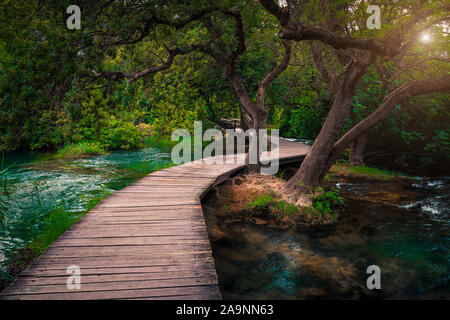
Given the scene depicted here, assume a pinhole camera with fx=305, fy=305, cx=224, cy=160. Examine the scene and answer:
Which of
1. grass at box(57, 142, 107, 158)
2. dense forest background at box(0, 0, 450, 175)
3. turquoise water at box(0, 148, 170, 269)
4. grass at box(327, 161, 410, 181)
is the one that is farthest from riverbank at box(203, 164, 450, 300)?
grass at box(57, 142, 107, 158)

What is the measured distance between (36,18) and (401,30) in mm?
5675

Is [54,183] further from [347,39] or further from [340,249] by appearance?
[347,39]

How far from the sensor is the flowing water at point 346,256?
186 inches

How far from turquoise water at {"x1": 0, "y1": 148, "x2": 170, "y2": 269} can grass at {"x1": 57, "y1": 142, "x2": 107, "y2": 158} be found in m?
0.70

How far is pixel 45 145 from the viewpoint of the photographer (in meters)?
19.0

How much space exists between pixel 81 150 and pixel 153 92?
873 centimetres

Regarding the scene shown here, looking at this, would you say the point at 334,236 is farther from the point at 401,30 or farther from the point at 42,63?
the point at 42,63

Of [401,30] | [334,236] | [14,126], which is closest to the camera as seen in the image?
[14,126]

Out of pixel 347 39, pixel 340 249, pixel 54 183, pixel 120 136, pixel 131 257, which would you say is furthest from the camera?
pixel 120 136

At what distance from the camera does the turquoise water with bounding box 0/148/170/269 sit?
675 centimetres

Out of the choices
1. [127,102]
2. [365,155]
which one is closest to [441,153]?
[365,155]

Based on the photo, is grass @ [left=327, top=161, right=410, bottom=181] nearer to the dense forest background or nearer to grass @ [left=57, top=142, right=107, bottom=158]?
the dense forest background

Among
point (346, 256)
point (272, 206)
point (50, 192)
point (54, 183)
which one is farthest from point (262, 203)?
point (54, 183)

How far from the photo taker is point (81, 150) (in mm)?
16391
